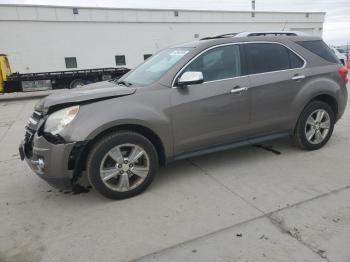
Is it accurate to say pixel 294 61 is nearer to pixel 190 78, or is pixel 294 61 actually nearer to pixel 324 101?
pixel 324 101

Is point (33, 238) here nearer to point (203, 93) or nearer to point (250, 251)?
point (250, 251)

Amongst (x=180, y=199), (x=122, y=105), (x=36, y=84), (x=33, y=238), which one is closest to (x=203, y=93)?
(x=122, y=105)

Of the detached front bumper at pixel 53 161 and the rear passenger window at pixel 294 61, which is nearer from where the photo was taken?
the detached front bumper at pixel 53 161

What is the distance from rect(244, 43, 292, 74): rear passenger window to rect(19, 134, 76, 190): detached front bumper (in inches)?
101

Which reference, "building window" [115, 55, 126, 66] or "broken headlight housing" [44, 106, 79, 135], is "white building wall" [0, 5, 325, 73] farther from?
"broken headlight housing" [44, 106, 79, 135]

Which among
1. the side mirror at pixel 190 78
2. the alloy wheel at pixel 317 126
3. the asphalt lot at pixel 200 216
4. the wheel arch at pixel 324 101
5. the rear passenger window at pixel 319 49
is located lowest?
the asphalt lot at pixel 200 216

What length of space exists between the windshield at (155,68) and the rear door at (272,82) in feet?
3.17

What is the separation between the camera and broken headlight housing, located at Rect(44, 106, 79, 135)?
131 inches

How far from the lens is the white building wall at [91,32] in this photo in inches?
827

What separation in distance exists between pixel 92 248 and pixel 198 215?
42.3 inches

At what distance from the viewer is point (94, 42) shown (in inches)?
912

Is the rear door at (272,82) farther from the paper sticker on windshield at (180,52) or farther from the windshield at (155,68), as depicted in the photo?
the windshield at (155,68)

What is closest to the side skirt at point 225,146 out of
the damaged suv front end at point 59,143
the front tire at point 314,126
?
the front tire at point 314,126

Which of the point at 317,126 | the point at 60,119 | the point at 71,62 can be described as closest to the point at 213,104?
the point at 60,119
